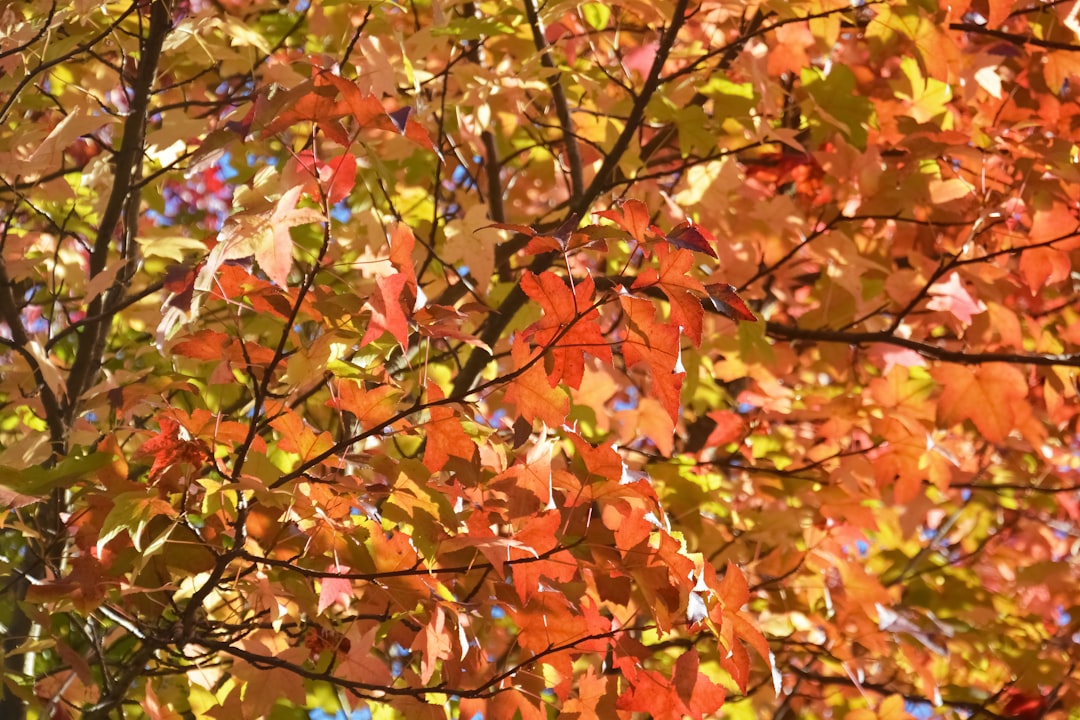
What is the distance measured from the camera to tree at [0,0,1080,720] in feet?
4.44

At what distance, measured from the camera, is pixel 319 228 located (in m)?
3.10

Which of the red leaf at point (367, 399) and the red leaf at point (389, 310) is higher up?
the red leaf at point (389, 310)

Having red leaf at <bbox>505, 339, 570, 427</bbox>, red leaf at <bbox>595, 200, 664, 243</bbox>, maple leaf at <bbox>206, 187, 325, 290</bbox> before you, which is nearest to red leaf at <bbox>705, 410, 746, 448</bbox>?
red leaf at <bbox>505, 339, 570, 427</bbox>

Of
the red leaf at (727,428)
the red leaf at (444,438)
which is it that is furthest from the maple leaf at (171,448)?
the red leaf at (727,428)

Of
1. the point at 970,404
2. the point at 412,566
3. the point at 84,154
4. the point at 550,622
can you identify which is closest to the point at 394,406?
the point at 412,566

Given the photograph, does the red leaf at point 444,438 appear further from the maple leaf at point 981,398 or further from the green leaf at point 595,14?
the green leaf at point 595,14

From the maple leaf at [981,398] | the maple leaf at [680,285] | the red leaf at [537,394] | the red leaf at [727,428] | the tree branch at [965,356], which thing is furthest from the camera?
the red leaf at [727,428]

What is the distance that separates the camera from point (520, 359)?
1.36 m

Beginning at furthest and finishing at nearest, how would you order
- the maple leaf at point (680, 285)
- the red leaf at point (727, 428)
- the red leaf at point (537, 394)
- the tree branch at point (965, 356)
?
the red leaf at point (727, 428)
the tree branch at point (965, 356)
the red leaf at point (537, 394)
the maple leaf at point (680, 285)

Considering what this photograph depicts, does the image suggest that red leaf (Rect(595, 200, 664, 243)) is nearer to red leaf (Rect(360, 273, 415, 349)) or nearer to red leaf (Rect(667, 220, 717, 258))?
red leaf (Rect(667, 220, 717, 258))

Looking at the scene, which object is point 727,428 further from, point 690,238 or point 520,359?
point 690,238

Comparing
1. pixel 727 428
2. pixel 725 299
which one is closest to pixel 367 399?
pixel 725 299

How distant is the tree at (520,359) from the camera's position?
1354mm

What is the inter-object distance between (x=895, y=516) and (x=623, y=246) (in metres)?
1.23
